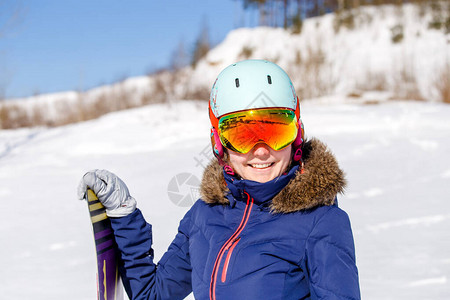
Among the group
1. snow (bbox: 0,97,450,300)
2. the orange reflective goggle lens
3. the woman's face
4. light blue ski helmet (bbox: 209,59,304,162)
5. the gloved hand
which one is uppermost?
light blue ski helmet (bbox: 209,59,304,162)

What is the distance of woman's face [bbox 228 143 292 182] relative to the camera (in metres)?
1.45

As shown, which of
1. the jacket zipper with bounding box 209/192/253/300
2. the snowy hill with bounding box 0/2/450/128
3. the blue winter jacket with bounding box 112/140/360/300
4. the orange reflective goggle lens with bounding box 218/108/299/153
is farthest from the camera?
the snowy hill with bounding box 0/2/450/128

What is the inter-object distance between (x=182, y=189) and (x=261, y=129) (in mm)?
1420

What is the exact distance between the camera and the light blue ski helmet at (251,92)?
1.49 metres

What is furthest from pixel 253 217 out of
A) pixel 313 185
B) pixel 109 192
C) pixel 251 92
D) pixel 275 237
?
pixel 109 192

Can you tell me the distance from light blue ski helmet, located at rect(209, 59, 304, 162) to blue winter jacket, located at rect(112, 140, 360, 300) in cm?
15

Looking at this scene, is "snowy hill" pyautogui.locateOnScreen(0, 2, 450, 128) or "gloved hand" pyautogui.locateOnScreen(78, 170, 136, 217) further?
"snowy hill" pyautogui.locateOnScreen(0, 2, 450, 128)

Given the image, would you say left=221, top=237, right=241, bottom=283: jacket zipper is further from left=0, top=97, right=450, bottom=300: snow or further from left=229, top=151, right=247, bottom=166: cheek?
left=0, top=97, right=450, bottom=300: snow

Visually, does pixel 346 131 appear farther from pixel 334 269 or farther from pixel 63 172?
pixel 334 269

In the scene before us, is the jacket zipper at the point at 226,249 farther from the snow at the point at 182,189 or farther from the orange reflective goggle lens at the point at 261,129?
the snow at the point at 182,189

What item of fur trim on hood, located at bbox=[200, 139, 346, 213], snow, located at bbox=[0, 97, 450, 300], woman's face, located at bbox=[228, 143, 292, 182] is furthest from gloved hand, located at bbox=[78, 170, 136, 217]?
snow, located at bbox=[0, 97, 450, 300]

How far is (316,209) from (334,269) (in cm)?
21

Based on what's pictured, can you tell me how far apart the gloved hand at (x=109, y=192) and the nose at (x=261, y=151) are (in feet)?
1.75

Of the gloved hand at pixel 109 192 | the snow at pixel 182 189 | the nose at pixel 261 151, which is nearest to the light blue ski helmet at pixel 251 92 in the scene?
the nose at pixel 261 151
